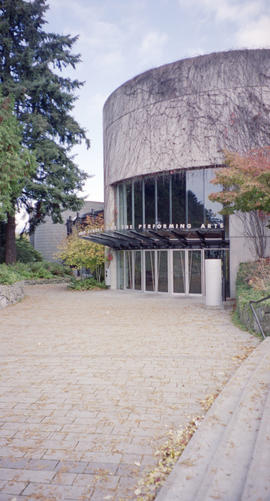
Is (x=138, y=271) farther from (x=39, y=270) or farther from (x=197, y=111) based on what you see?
(x=39, y=270)

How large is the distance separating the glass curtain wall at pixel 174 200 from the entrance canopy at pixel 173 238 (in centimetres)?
65

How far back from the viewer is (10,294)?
1680 centimetres

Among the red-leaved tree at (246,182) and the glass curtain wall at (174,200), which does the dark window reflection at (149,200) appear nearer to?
the glass curtain wall at (174,200)

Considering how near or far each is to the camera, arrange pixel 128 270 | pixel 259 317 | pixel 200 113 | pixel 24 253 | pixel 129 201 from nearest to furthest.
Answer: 1. pixel 259 317
2. pixel 200 113
3. pixel 129 201
4. pixel 128 270
5. pixel 24 253

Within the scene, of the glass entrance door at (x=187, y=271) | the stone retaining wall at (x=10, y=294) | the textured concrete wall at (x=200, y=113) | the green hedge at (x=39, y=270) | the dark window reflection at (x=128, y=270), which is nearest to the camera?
the stone retaining wall at (x=10, y=294)

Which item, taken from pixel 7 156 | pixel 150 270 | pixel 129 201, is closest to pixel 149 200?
pixel 129 201

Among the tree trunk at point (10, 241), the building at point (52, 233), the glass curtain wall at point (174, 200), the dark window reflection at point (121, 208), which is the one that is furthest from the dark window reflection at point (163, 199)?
the building at point (52, 233)

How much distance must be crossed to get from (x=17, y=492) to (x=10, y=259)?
78.6 feet

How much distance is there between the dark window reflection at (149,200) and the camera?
68.8 feet

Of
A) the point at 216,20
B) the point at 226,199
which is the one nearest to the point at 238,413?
the point at 226,199

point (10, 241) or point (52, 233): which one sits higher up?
point (52, 233)

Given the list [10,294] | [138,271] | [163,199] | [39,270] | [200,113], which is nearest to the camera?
[10,294]

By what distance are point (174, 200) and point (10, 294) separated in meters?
8.99

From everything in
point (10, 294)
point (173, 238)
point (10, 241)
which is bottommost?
point (10, 294)
